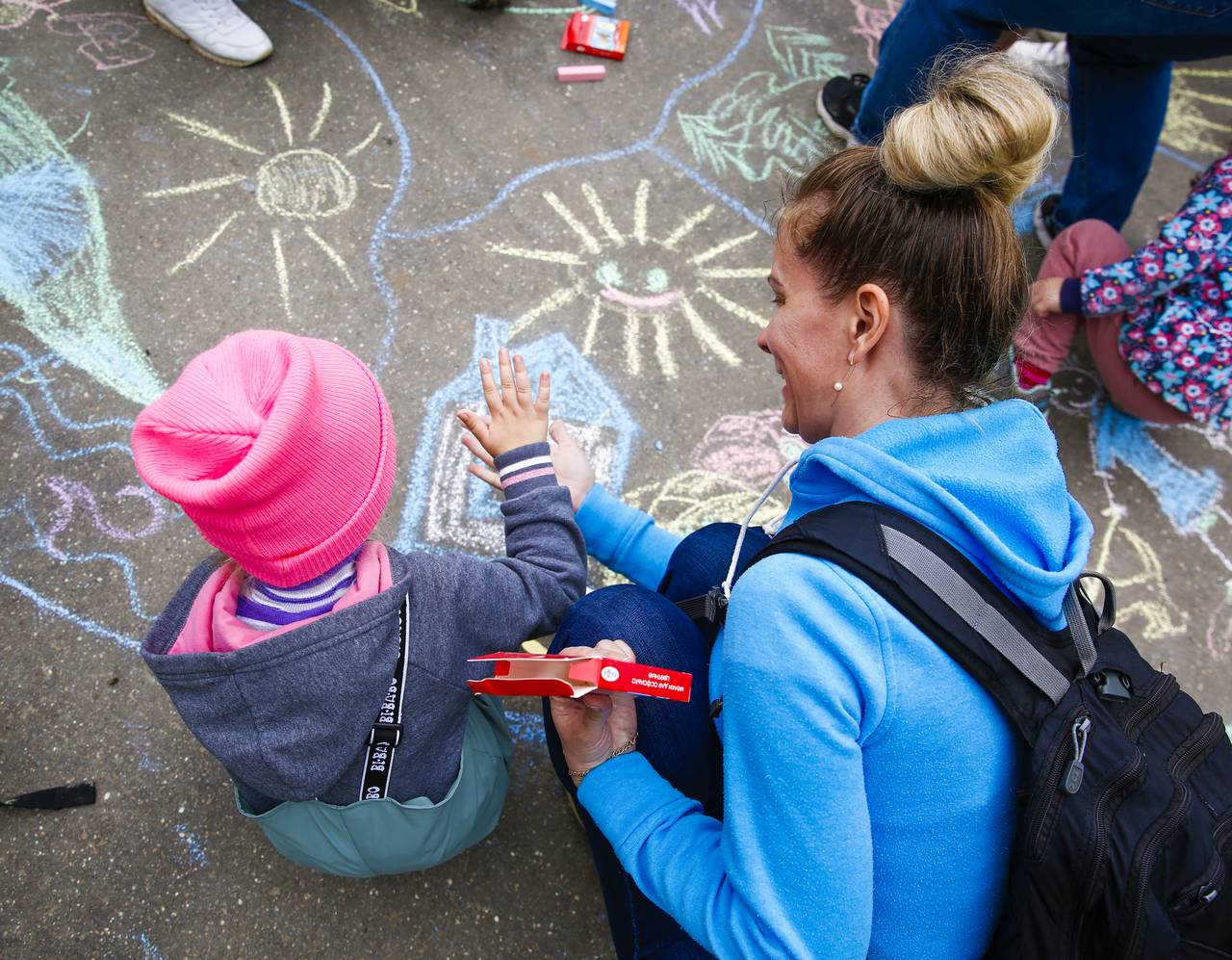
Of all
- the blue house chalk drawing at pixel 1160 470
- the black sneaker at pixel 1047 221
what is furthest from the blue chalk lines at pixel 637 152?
the blue house chalk drawing at pixel 1160 470

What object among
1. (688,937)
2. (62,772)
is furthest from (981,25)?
(62,772)

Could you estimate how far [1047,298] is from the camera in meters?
2.65

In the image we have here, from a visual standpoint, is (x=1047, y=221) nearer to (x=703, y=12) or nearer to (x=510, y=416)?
(x=703, y=12)

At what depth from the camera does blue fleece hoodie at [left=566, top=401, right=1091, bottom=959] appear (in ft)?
3.55

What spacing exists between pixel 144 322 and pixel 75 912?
1516 millimetres

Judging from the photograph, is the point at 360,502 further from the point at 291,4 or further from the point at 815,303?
the point at 291,4

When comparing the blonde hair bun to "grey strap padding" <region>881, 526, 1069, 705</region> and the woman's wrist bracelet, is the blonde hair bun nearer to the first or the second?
"grey strap padding" <region>881, 526, 1069, 705</region>

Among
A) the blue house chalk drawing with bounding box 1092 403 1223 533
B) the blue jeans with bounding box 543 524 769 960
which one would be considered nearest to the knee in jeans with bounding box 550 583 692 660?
the blue jeans with bounding box 543 524 769 960

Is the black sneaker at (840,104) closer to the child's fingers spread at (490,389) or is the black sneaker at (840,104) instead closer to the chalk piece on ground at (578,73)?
the chalk piece on ground at (578,73)

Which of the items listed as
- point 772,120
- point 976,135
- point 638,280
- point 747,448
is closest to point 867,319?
point 976,135

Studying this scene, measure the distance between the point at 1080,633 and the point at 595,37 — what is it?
2728mm

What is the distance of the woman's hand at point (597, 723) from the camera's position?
1.40 metres

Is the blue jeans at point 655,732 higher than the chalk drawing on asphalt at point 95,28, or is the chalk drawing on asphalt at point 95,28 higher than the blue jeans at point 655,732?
the chalk drawing on asphalt at point 95,28

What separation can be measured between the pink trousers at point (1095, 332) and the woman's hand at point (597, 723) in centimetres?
185
